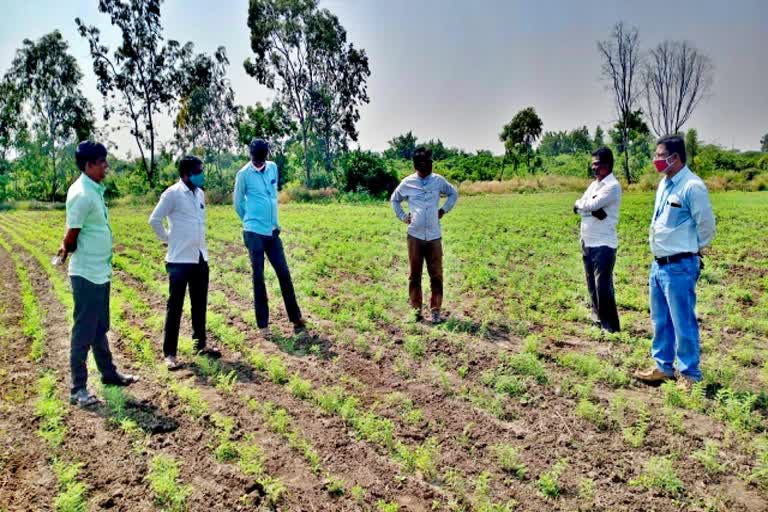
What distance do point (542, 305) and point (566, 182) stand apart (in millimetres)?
28421

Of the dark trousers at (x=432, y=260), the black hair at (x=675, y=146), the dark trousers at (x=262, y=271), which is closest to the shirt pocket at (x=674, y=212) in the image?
the black hair at (x=675, y=146)

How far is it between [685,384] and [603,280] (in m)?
1.61

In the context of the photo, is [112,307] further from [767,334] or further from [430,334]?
[767,334]

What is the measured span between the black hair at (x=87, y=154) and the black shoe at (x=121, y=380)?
1.87 meters

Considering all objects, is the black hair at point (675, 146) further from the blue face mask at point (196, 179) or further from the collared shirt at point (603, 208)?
the blue face mask at point (196, 179)

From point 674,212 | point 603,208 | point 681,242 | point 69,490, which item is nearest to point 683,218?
point 674,212

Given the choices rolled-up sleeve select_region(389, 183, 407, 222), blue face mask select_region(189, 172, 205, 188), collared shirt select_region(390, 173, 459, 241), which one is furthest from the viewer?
rolled-up sleeve select_region(389, 183, 407, 222)

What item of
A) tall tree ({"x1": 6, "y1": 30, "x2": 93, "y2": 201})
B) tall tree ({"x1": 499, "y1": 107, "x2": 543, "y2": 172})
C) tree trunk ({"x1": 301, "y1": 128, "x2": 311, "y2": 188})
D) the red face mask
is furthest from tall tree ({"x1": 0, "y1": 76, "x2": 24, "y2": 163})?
the red face mask

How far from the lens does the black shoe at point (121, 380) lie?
15.8 ft

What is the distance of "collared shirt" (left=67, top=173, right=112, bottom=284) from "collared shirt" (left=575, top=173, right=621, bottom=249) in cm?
485

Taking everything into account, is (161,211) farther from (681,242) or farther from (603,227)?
(681,242)

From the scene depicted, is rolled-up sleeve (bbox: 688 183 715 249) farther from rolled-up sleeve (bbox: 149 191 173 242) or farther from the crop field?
rolled-up sleeve (bbox: 149 191 173 242)

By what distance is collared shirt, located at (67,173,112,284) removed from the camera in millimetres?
4375

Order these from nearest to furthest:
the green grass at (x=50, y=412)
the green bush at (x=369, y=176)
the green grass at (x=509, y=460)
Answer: the green grass at (x=509, y=460) < the green grass at (x=50, y=412) < the green bush at (x=369, y=176)
